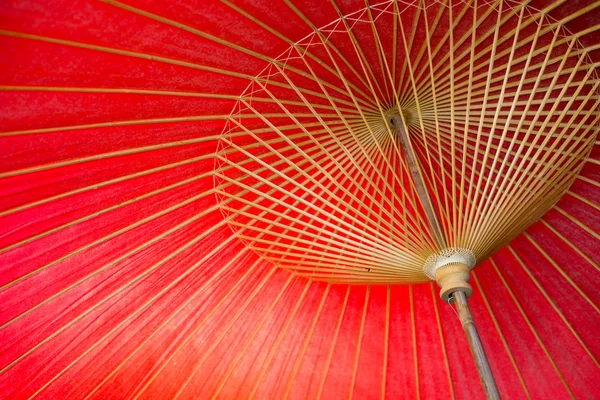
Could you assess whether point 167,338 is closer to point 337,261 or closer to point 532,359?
point 337,261

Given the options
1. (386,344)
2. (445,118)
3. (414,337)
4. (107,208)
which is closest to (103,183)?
(107,208)

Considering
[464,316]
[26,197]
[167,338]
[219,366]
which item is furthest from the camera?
[219,366]

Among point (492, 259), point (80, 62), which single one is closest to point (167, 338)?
point (80, 62)

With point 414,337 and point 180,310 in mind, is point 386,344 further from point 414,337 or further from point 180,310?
point 180,310

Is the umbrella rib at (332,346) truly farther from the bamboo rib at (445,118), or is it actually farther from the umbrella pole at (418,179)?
the umbrella pole at (418,179)

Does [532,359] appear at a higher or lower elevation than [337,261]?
higher

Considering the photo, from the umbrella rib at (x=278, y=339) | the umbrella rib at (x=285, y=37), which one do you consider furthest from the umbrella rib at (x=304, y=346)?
the umbrella rib at (x=285, y=37)

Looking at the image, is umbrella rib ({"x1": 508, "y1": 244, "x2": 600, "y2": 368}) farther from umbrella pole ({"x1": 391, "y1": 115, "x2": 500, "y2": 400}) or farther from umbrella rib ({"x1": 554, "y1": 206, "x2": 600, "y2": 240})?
umbrella pole ({"x1": 391, "y1": 115, "x2": 500, "y2": 400})
